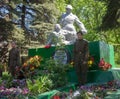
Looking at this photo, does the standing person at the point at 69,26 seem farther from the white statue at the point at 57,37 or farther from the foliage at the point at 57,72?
the foliage at the point at 57,72

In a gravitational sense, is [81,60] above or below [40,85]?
above

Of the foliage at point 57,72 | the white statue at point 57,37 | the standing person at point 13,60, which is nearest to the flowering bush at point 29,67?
the standing person at point 13,60

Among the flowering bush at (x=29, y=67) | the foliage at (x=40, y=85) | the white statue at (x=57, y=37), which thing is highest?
the white statue at (x=57, y=37)

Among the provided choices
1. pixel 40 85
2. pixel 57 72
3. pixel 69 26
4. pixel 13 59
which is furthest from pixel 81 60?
pixel 69 26

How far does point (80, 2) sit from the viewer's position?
152ft

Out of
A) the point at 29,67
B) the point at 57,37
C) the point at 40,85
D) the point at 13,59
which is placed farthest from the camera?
the point at 57,37

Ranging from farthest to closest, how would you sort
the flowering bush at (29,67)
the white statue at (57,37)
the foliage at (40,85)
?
the white statue at (57,37)
the flowering bush at (29,67)
the foliage at (40,85)

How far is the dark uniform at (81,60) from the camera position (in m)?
12.1

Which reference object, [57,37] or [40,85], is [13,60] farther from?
[40,85]

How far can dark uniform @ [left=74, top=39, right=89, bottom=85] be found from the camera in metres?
12.1

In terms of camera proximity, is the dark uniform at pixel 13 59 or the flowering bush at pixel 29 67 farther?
the dark uniform at pixel 13 59

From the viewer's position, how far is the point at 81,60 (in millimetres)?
12125

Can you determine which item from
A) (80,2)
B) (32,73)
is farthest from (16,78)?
(80,2)

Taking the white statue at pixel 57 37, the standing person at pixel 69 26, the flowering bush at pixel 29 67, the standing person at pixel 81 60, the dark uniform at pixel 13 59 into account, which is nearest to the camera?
the standing person at pixel 81 60
